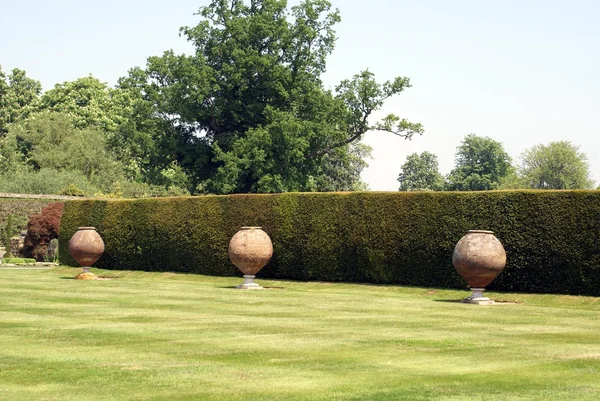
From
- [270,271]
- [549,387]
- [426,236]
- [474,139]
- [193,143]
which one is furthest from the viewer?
[474,139]

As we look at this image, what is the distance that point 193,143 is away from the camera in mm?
61094

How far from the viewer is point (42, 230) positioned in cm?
4931

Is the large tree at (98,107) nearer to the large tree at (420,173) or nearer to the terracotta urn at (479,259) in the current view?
the terracotta urn at (479,259)

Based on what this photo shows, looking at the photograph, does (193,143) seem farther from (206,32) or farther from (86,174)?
(86,174)

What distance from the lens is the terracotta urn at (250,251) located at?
31.2m

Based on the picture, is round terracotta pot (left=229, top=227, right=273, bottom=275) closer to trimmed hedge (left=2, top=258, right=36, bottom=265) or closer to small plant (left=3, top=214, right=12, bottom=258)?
trimmed hedge (left=2, top=258, right=36, bottom=265)

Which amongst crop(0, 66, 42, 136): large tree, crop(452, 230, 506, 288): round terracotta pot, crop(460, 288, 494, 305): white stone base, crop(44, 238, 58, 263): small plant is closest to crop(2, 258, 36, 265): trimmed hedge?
crop(44, 238, 58, 263): small plant

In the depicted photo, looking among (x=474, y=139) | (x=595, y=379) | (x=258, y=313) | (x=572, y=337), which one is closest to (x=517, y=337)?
(x=572, y=337)

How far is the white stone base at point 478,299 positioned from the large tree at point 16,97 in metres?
79.5

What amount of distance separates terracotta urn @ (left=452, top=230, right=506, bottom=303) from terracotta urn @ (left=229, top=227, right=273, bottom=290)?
7.72 m

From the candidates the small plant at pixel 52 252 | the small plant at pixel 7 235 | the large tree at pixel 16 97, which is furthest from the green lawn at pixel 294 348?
the large tree at pixel 16 97

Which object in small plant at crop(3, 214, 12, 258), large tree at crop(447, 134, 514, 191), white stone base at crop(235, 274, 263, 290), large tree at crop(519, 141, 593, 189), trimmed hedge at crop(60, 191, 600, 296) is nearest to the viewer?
trimmed hedge at crop(60, 191, 600, 296)

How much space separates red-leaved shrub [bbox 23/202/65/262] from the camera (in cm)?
4912

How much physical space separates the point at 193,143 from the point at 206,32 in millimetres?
6947
